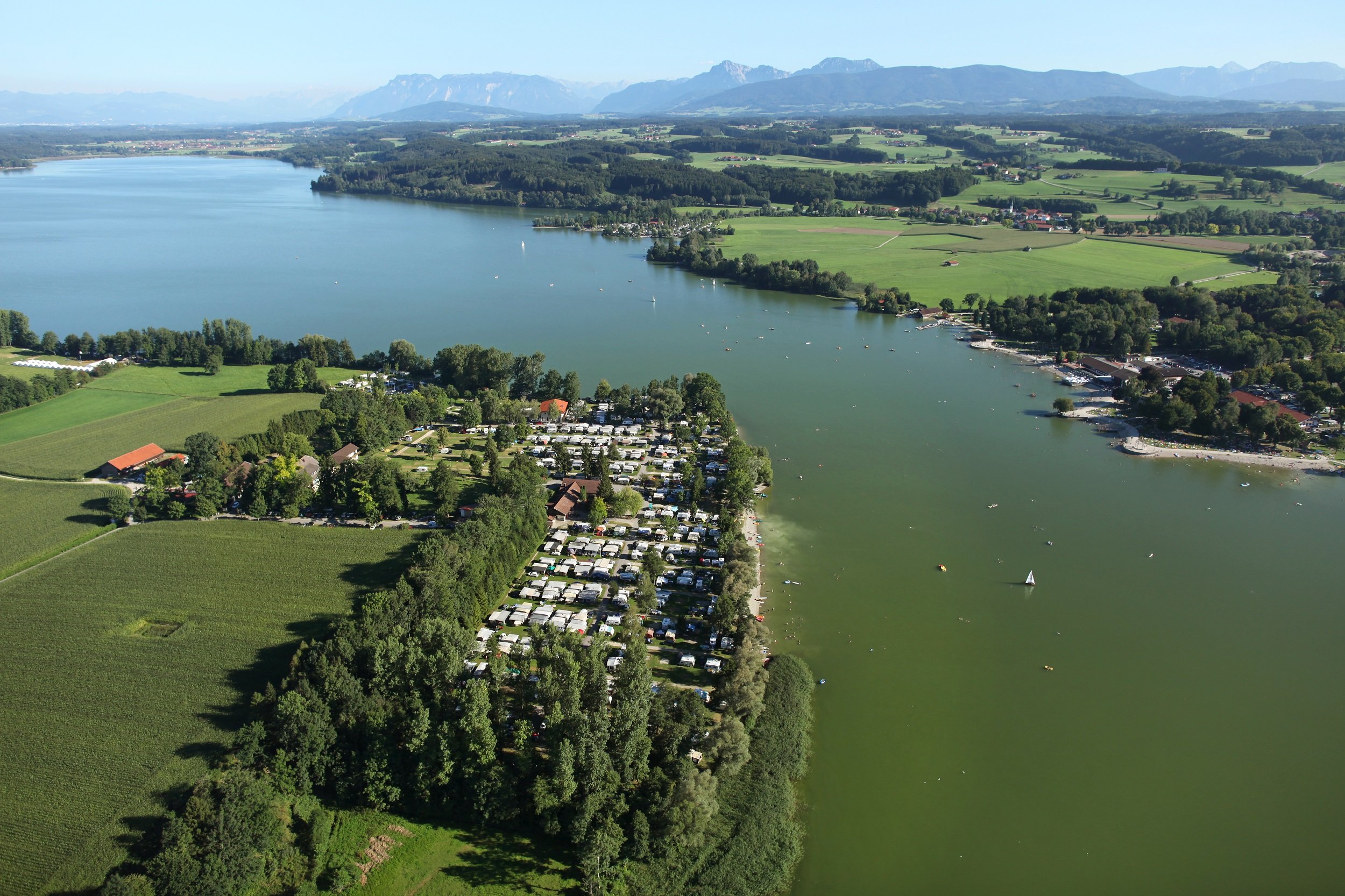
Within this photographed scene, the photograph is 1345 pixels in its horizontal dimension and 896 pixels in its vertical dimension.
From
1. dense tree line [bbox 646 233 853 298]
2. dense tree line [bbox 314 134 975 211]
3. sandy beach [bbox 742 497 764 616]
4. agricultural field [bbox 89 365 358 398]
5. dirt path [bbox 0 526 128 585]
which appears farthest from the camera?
dense tree line [bbox 314 134 975 211]

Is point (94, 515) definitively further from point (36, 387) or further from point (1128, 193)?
point (1128, 193)

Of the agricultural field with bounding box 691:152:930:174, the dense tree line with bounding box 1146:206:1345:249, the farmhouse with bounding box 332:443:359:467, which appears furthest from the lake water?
the agricultural field with bounding box 691:152:930:174

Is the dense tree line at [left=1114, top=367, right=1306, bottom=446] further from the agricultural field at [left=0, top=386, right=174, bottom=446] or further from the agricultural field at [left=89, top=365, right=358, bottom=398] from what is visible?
the agricultural field at [left=0, top=386, right=174, bottom=446]

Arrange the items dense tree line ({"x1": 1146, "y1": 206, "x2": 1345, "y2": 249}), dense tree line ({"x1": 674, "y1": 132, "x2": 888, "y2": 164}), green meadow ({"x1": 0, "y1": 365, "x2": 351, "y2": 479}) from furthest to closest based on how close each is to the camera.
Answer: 1. dense tree line ({"x1": 674, "y1": 132, "x2": 888, "y2": 164})
2. dense tree line ({"x1": 1146, "y1": 206, "x2": 1345, "y2": 249})
3. green meadow ({"x1": 0, "y1": 365, "x2": 351, "y2": 479})

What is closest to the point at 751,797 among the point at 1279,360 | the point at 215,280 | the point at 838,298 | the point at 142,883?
the point at 142,883

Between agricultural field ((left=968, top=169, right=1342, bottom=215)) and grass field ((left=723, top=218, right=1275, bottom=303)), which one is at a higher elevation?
agricultural field ((left=968, top=169, right=1342, bottom=215))

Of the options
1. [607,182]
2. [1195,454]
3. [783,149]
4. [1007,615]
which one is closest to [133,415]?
[1007,615]

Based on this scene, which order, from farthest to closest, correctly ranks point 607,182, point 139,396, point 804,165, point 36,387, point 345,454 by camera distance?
point 804,165, point 607,182, point 139,396, point 36,387, point 345,454
